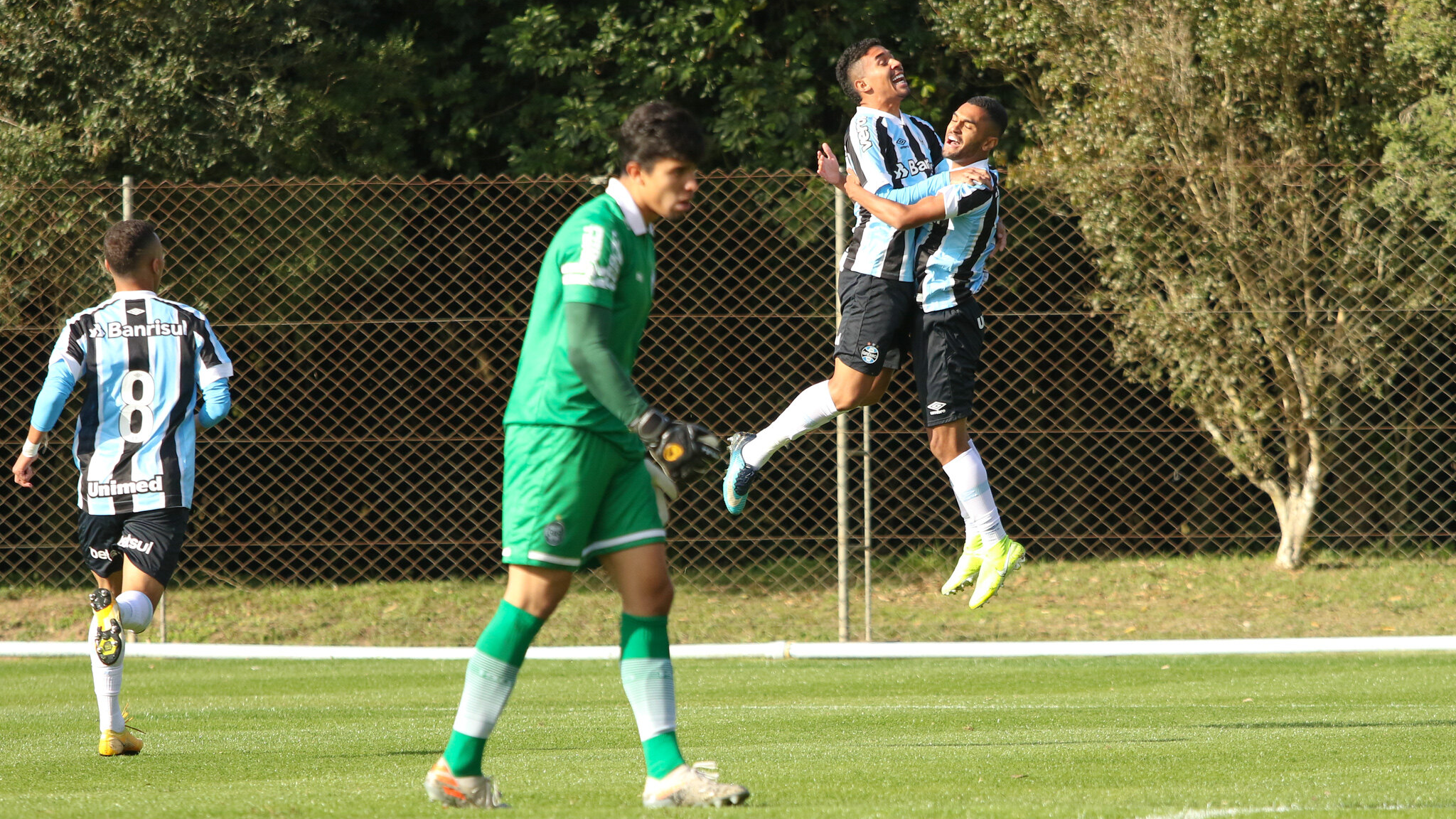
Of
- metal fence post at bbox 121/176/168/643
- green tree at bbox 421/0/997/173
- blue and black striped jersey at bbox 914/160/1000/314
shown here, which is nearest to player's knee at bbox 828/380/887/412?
blue and black striped jersey at bbox 914/160/1000/314

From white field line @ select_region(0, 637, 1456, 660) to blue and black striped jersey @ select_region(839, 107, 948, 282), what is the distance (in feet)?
12.5

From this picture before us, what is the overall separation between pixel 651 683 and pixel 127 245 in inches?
124

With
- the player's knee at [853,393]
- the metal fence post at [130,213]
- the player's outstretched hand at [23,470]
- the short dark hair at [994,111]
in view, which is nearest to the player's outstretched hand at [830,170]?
A: the short dark hair at [994,111]

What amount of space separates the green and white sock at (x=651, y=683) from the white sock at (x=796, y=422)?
7.50 ft

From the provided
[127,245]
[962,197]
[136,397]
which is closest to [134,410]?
[136,397]

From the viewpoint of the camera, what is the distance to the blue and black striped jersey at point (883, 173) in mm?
5750

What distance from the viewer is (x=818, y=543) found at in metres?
9.66

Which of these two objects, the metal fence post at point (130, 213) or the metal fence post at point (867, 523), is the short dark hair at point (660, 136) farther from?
the metal fence post at point (130, 213)

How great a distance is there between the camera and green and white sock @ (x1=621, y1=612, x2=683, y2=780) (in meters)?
3.70

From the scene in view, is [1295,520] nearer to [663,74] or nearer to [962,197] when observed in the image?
[962,197]

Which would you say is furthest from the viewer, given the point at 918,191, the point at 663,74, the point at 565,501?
the point at 663,74

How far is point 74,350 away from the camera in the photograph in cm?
574

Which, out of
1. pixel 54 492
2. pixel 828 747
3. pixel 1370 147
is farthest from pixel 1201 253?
pixel 54 492

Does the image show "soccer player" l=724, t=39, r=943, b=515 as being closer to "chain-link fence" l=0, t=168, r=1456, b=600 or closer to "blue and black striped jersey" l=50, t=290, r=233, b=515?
"blue and black striped jersey" l=50, t=290, r=233, b=515
